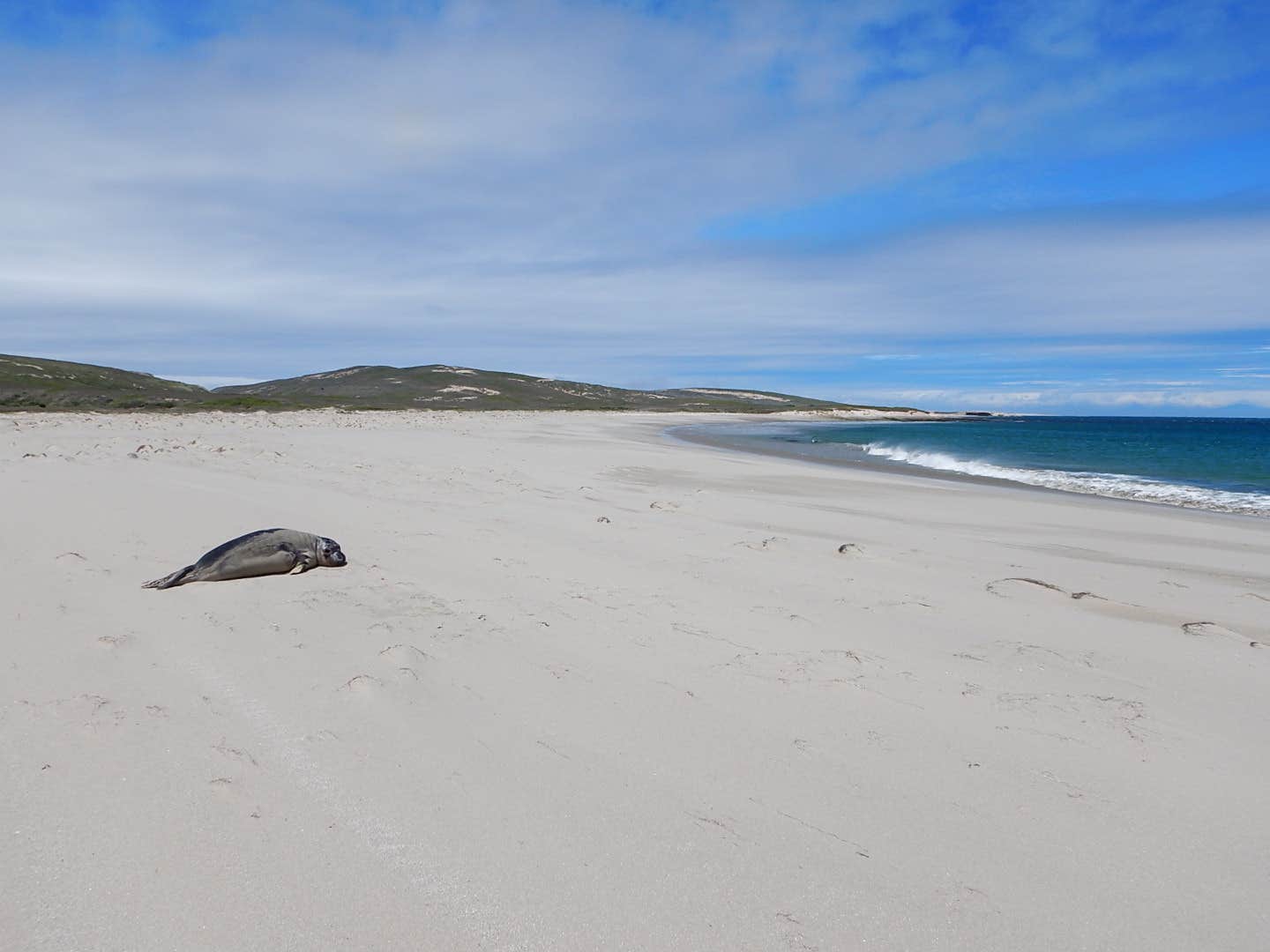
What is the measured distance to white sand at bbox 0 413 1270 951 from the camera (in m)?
2.40

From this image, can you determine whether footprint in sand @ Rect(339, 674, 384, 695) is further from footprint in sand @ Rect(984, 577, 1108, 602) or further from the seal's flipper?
footprint in sand @ Rect(984, 577, 1108, 602)

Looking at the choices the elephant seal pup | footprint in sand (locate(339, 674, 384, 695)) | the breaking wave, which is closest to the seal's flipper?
the elephant seal pup

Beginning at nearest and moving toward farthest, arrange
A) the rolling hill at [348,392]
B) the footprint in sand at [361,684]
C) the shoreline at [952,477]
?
1. the footprint in sand at [361,684]
2. the shoreline at [952,477]
3. the rolling hill at [348,392]

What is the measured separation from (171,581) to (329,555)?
115cm

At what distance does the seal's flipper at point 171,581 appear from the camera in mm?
5543

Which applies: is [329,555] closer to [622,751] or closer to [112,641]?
[112,641]

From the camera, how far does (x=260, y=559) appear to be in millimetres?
5961

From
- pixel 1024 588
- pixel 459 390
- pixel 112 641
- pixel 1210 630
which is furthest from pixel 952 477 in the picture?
pixel 459 390

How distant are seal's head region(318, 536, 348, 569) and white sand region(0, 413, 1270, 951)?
12.0 inches

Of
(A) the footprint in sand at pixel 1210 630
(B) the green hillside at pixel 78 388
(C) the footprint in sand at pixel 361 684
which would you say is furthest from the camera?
(B) the green hillside at pixel 78 388

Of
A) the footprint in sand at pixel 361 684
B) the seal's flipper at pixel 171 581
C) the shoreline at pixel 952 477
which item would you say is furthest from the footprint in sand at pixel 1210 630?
the shoreline at pixel 952 477

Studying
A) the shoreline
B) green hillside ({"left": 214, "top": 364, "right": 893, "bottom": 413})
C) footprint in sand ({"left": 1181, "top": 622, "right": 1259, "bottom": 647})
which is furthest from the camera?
green hillside ({"left": 214, "top": 364, "right": 893, "bottom": 413})

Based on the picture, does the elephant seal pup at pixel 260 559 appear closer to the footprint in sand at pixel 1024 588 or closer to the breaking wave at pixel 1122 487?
the footprint in sand at pixel 1024 588

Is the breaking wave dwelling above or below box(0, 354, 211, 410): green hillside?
below
